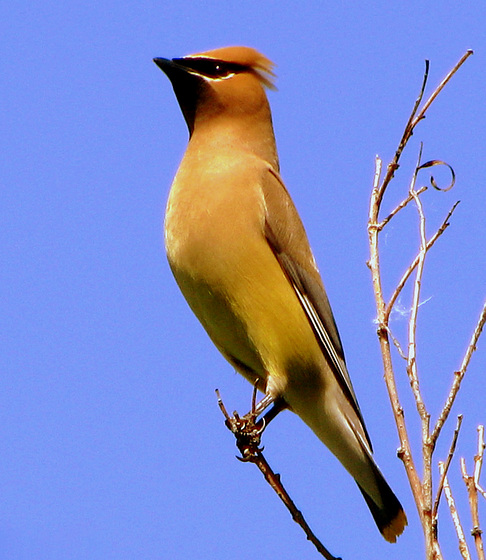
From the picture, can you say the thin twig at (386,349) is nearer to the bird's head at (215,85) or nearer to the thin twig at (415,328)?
the thin twig at (415,328)

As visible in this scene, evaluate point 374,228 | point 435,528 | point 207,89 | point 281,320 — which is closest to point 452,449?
point 435,528

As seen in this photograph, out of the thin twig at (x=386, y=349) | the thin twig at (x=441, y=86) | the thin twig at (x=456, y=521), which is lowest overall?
the thin twig at (x=456, y=521)

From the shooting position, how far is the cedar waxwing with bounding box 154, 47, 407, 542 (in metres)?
3.95

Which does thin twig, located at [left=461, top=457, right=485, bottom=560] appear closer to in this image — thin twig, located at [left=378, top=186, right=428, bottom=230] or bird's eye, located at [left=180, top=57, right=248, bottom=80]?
thin twig, located at [left=378, top=186, right=428, bottom=230]

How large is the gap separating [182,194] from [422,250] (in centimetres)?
142

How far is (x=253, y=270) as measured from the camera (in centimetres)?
396

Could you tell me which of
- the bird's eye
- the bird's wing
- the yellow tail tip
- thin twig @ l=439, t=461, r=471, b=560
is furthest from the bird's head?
thin twig @ l=439, t=461, r=471, b=560

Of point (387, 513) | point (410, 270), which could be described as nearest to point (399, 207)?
point (410, 270)

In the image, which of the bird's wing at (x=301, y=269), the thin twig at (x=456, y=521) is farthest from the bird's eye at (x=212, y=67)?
the thin twig at (x=456, y=521)

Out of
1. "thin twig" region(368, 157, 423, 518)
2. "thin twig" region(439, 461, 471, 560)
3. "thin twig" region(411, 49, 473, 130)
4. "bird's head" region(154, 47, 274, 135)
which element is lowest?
"thin twig" region(439, 461, 471, 560)

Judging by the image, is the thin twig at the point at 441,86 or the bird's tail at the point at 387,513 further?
the bird's tail at the point at 387,513

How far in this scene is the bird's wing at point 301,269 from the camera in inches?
164

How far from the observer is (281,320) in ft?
13.1

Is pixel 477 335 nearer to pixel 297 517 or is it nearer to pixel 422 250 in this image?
pixel 422 250
